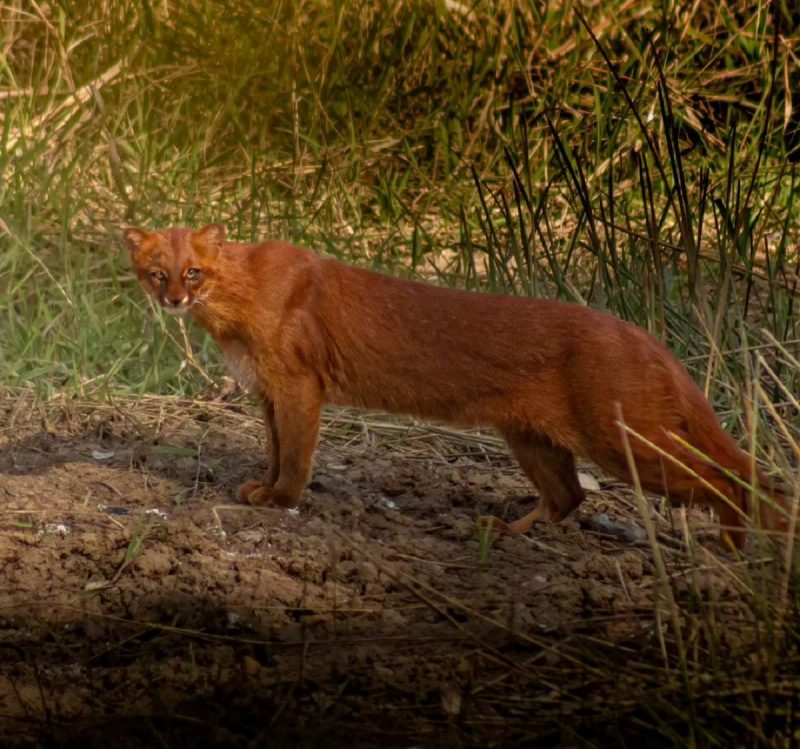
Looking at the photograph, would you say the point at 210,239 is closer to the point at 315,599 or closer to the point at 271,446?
the point at 271,446

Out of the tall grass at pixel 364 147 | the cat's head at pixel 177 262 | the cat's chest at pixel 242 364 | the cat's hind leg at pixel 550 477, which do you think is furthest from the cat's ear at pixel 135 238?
the cat's hind leg at pixel 550 477

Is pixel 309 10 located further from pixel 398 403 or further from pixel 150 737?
pixel 150 737

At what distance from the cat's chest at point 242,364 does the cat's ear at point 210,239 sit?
0.30m

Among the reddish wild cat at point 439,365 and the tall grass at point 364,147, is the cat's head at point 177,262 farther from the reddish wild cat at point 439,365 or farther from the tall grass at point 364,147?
the tall grass at point 364,147

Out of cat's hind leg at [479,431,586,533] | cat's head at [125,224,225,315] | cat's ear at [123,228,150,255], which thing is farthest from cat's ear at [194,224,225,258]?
cat's hind leg at [479,431,586,533]

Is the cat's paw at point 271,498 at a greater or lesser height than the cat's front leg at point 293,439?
lesser

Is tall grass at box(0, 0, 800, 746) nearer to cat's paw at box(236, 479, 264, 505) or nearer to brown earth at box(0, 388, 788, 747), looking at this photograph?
brown earth at box(0, 388, 788, 747)

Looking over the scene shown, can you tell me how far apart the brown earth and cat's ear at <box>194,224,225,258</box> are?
2.45ft

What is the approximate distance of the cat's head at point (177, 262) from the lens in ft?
13.9

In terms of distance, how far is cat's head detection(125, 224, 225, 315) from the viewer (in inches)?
167

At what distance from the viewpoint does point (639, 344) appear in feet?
13.2

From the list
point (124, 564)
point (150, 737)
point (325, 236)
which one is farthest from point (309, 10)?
point (150, 737)

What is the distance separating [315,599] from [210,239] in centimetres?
135

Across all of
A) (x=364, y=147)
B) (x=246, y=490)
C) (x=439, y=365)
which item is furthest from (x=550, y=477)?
(x=364, y=147)
